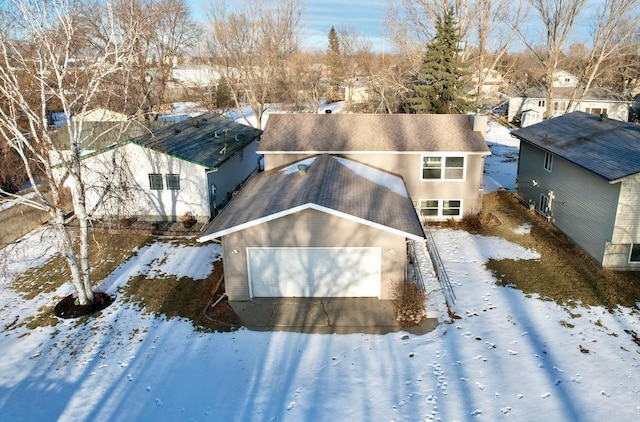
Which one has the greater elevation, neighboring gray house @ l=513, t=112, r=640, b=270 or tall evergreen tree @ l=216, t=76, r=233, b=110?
tall evergreen tree @ l=216, t=76, r=233, b=110

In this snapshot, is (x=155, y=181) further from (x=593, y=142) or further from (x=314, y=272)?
(x=593, y=142)

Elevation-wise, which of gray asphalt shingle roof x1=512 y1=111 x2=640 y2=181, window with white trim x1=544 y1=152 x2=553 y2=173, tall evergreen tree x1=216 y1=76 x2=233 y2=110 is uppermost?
tall evergreen tree x1=216 y1=76 x2=233 y2=110

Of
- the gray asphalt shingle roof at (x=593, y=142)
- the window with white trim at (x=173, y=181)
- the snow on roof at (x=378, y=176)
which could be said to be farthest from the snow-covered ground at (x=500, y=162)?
the window with white trim at (x=173, y=181)

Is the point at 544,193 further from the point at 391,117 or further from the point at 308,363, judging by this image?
the point at 308,363

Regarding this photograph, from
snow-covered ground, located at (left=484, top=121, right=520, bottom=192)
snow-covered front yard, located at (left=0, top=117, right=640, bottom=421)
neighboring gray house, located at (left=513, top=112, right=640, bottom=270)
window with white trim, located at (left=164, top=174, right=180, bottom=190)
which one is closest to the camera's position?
snow-covered front yard, located at (left=0, top=117, right=640, bottom=421)

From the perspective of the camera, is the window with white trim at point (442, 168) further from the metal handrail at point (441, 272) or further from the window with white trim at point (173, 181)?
the window with white trim at point (173, 181)

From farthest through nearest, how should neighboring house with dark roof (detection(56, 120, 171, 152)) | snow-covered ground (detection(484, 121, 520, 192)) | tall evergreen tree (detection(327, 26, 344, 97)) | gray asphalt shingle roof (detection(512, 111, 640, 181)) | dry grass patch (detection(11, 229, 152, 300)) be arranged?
1. tall evergreen tree (detection(327, 26, 344, 97))
2. snow-covered ground (detection(484, 121, 520, 192))
3. neighboring house with dark roof (detection(56, 120, 171, 152))
4. dry grass patch (detection(11, 229, 152, 300))
5. gray asphalt shingle roof (detection(512, 111, 640, 181))

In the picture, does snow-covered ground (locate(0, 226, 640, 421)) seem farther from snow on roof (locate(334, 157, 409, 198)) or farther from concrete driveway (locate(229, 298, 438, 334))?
snow on roof (locate(334, 157, 409, 198))

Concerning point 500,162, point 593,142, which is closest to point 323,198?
point 593,142

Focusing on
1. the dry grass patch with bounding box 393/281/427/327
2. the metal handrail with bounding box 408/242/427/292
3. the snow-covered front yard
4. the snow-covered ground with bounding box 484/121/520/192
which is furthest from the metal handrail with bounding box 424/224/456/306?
the snow-covered ground with bounding box 484/121/520/192
